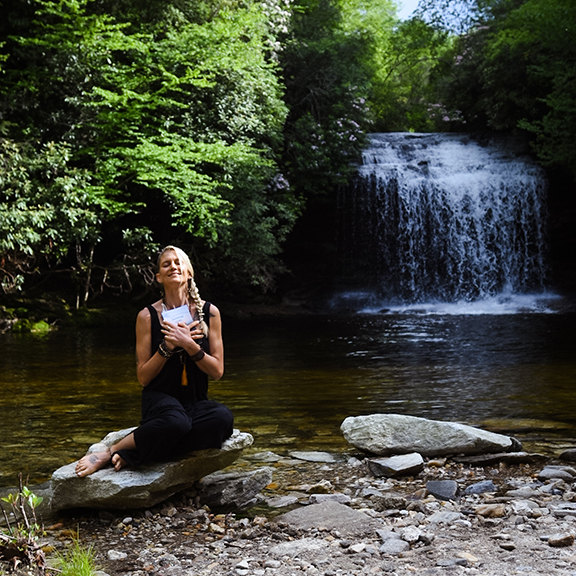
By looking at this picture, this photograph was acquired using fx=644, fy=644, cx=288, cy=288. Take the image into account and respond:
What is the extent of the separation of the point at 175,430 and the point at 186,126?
12802 mm

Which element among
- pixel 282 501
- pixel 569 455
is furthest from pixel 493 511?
pixel 569 455

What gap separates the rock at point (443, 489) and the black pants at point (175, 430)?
1267 mm

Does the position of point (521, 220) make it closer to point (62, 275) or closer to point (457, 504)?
point (62, 275)

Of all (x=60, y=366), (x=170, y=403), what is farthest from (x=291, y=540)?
(x=60, y=366)

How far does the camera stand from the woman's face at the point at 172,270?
12.1 feet

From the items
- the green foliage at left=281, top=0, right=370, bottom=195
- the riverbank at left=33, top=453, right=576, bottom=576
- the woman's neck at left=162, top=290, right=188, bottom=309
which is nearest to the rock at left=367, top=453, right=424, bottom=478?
the riverbank at left=33, top=453, right=576, bottom=576

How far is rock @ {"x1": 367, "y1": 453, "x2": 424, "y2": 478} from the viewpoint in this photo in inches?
165

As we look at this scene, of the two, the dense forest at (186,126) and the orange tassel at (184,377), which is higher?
the dense forest at (186,126)

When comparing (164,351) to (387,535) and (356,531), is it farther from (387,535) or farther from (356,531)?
(387,535)

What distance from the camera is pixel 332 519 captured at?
11.0ft

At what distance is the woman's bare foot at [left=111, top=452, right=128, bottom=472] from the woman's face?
3.25 ft

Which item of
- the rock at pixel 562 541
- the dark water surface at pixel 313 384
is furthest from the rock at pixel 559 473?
the rock at pixel 562 541

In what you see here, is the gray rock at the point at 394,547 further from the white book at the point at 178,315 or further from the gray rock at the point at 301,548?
the white book at the point at 178,315

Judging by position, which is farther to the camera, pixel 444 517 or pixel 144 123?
pixel 144 123
